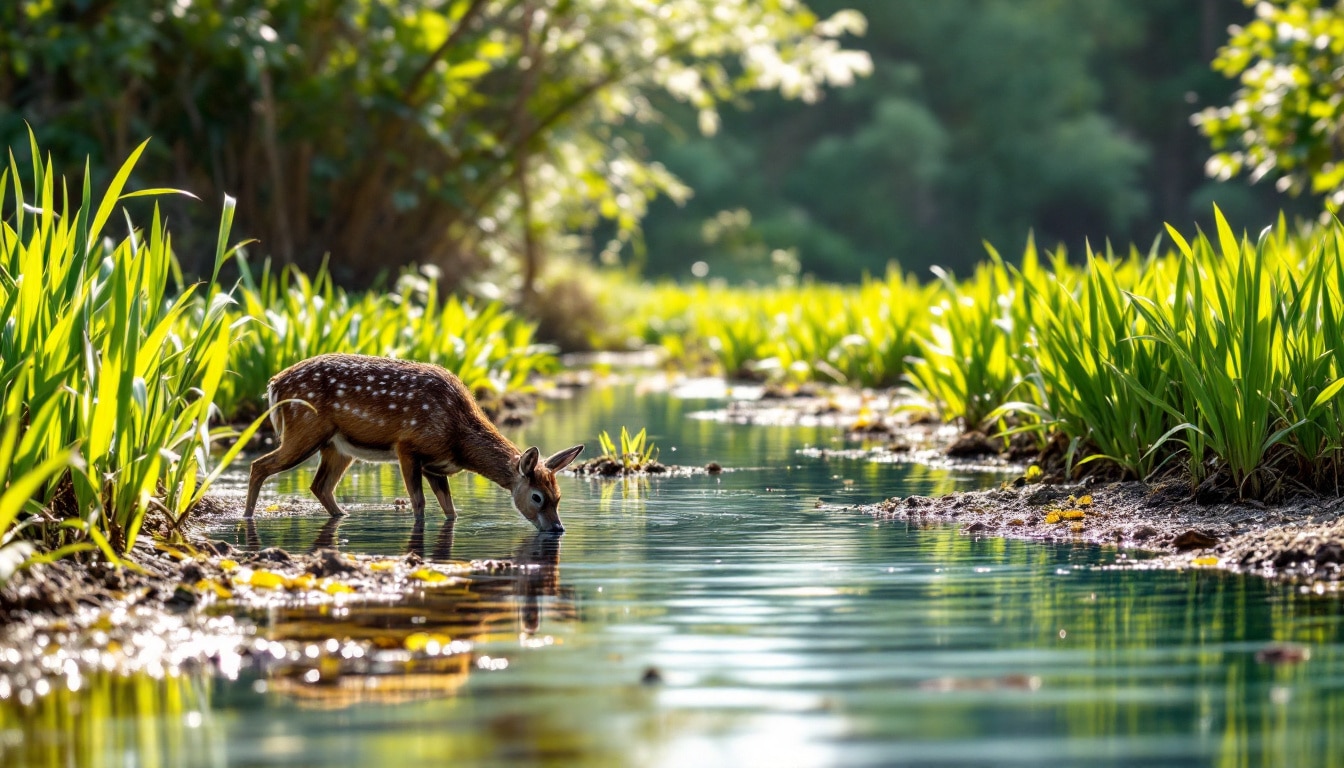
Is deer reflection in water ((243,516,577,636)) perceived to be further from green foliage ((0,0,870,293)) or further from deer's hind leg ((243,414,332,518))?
green foliage ((0,0,870,293))

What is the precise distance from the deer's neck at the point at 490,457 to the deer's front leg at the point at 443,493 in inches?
6.2

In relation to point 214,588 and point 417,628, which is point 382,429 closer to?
point 214,588

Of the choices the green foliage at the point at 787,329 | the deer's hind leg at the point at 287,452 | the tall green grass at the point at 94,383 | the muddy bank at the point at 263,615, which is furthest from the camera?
the green foliage at the point at 787,329

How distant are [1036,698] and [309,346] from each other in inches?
323

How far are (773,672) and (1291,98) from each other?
13.2m

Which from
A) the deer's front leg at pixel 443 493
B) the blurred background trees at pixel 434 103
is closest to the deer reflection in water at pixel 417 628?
the deer's front leg at pixel 443 493

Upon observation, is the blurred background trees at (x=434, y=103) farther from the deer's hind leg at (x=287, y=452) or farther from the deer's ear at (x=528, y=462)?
the deer's hind leg at (x=287, y=452)

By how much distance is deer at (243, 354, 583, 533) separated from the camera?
826 cm

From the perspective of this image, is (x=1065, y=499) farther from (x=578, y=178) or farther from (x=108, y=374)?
(x=578, y=178)

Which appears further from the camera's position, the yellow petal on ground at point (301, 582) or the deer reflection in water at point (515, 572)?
the yellow petal on ground at point (301, 582)

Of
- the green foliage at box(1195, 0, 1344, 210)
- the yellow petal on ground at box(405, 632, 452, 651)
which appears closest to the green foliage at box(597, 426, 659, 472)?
the yellow petal on ground at box(405, 632, 452, 651)

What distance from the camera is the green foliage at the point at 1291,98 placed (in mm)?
15609

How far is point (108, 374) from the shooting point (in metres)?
5.57

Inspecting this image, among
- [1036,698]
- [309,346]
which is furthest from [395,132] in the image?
[1036,698]
